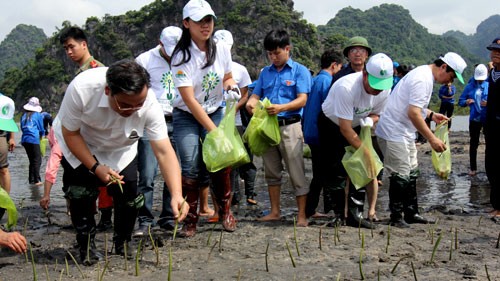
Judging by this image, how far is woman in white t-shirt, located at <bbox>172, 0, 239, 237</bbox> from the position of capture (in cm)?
407

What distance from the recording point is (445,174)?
16.4 ft

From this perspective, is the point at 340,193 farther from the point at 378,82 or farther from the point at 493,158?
the point at 493,158

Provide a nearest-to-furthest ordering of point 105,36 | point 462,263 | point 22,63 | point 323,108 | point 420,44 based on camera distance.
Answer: point 462,263 → point 323,108 → point 105,36 → point 420,44 → point 22,63

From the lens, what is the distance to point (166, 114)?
4.92 meters

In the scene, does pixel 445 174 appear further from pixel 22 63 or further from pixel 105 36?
pixel 22 63

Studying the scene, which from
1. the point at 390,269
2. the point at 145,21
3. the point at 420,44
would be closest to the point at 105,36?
the point at 145,21

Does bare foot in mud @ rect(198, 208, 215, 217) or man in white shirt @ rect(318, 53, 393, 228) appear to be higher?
man in white shirt @ rect(318, 53, 393, 228)

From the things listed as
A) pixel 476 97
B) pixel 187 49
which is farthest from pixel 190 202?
pixel 476 97

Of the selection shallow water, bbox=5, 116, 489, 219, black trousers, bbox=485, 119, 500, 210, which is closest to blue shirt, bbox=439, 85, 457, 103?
shallow water, bbox=5, 116, 489, 219

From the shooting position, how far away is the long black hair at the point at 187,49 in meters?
4.13

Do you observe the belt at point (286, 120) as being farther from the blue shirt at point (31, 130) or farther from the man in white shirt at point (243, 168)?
the blue shirt at point (31, 130)

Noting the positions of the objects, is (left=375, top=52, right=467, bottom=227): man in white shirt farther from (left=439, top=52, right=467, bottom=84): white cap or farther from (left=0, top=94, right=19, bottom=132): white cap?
(left=0, top=94, right=19, bottom=132): white cap

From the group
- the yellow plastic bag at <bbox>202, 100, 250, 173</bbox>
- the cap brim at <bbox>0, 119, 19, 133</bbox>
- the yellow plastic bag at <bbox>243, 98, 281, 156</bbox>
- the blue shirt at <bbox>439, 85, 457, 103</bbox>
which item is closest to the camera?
the cap brim at <bbox>0, 119, 19, 133</bbox>

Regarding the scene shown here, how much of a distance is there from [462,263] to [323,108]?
1.75 metres
